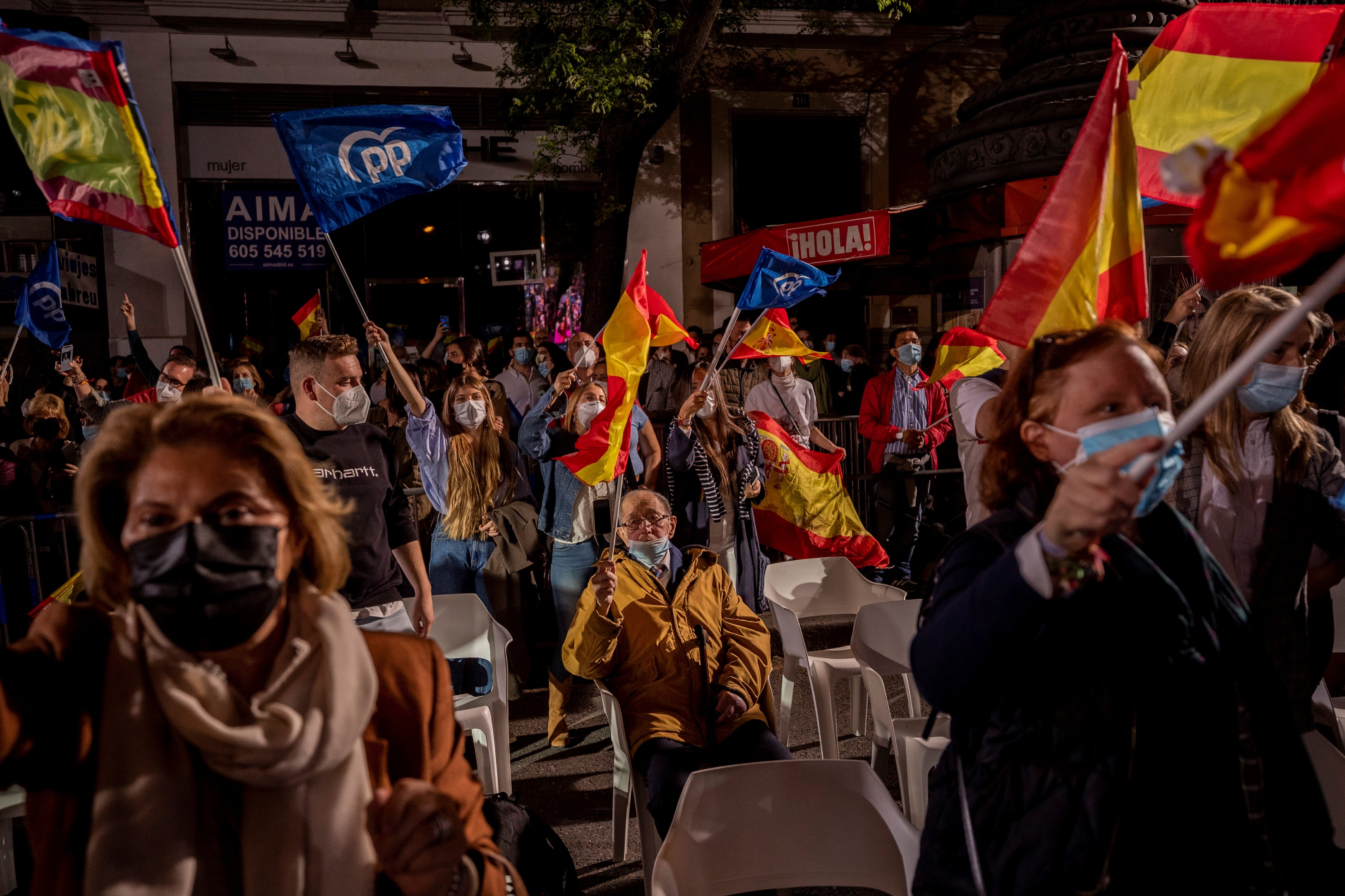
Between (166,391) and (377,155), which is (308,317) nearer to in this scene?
(166,391)

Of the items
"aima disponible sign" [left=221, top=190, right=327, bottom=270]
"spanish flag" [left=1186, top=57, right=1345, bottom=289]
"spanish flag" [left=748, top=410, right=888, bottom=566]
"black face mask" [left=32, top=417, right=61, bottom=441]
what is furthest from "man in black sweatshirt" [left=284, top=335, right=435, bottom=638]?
"aima disponible sign" [left=221, top=190, right=327, bottom=270]

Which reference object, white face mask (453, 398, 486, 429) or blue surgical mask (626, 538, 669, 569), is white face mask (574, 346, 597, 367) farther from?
blue surgical mask (626, 538, 669, 569)

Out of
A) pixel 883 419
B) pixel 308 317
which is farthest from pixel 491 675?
pixel 883 419

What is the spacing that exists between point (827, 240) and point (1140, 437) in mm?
10922

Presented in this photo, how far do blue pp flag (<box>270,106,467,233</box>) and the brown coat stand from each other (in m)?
3.43

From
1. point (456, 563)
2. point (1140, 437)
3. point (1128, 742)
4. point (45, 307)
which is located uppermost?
point (45, 307)

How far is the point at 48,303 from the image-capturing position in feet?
27.2

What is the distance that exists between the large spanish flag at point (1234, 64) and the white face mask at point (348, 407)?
3.09m

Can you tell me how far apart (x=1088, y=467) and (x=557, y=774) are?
3.87 m

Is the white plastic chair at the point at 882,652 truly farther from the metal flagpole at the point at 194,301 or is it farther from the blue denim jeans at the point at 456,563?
the metal flagpole at the point at 194,301

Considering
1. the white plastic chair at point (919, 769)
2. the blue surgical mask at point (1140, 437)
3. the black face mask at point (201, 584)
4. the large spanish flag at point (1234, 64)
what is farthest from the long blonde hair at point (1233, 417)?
the black face mask at point (201, 584)

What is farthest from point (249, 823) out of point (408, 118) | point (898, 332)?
point (898, 332)

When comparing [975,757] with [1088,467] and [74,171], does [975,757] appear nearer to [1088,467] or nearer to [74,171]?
[1088,467]

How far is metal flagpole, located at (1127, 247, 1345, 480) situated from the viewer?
4.16 ft
